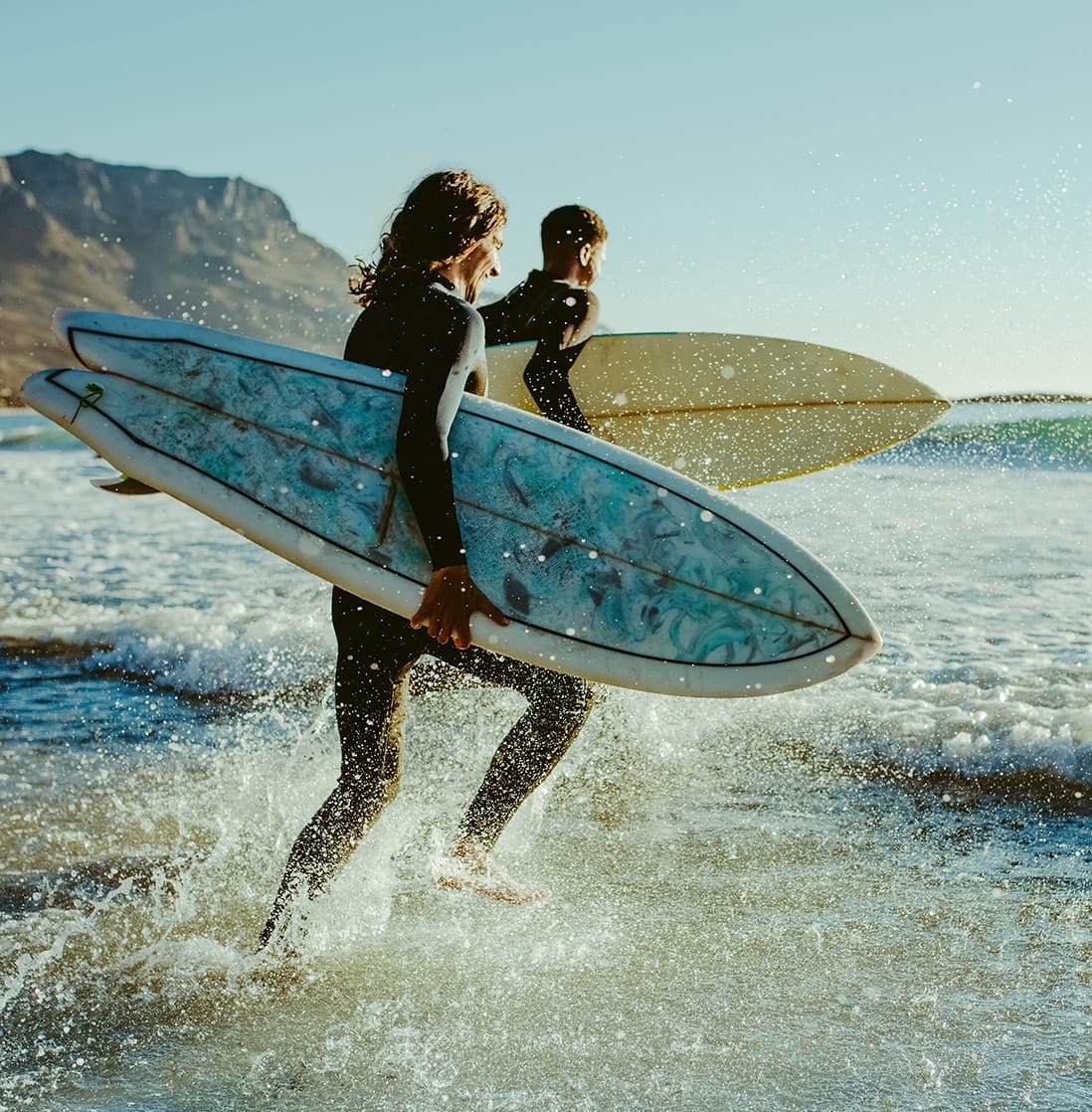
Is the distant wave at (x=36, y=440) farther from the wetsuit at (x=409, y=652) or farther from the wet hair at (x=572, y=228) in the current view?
the wetsuit at (x=409, y=652)

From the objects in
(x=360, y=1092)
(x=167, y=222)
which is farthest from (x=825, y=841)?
(x=167, y=222)

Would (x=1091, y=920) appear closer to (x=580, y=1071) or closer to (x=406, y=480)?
(x=580, y=1071)

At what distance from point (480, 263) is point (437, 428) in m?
0.45

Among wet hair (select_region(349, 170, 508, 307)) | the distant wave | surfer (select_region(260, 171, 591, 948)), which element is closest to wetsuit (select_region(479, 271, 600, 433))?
surfer (select_region(260, 171, 591, 948))

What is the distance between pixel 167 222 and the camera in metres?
163

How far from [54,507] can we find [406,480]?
12.3m

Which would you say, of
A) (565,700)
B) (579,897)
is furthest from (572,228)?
(579,897)

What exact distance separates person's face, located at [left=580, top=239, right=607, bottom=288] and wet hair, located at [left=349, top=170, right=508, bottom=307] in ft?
2.52

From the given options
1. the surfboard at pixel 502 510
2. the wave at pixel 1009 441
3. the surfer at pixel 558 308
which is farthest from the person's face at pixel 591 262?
the wave at pixel 1009 441

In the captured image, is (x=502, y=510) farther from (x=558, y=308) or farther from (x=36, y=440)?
(x=36, y=440)

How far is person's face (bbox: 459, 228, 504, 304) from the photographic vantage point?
2.34m

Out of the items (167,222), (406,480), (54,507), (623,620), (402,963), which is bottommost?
(54,507)

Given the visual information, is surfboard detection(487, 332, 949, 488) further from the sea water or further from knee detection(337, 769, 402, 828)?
knee detection(337, 769, 402, 828)

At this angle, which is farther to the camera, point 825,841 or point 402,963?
point 825,841
